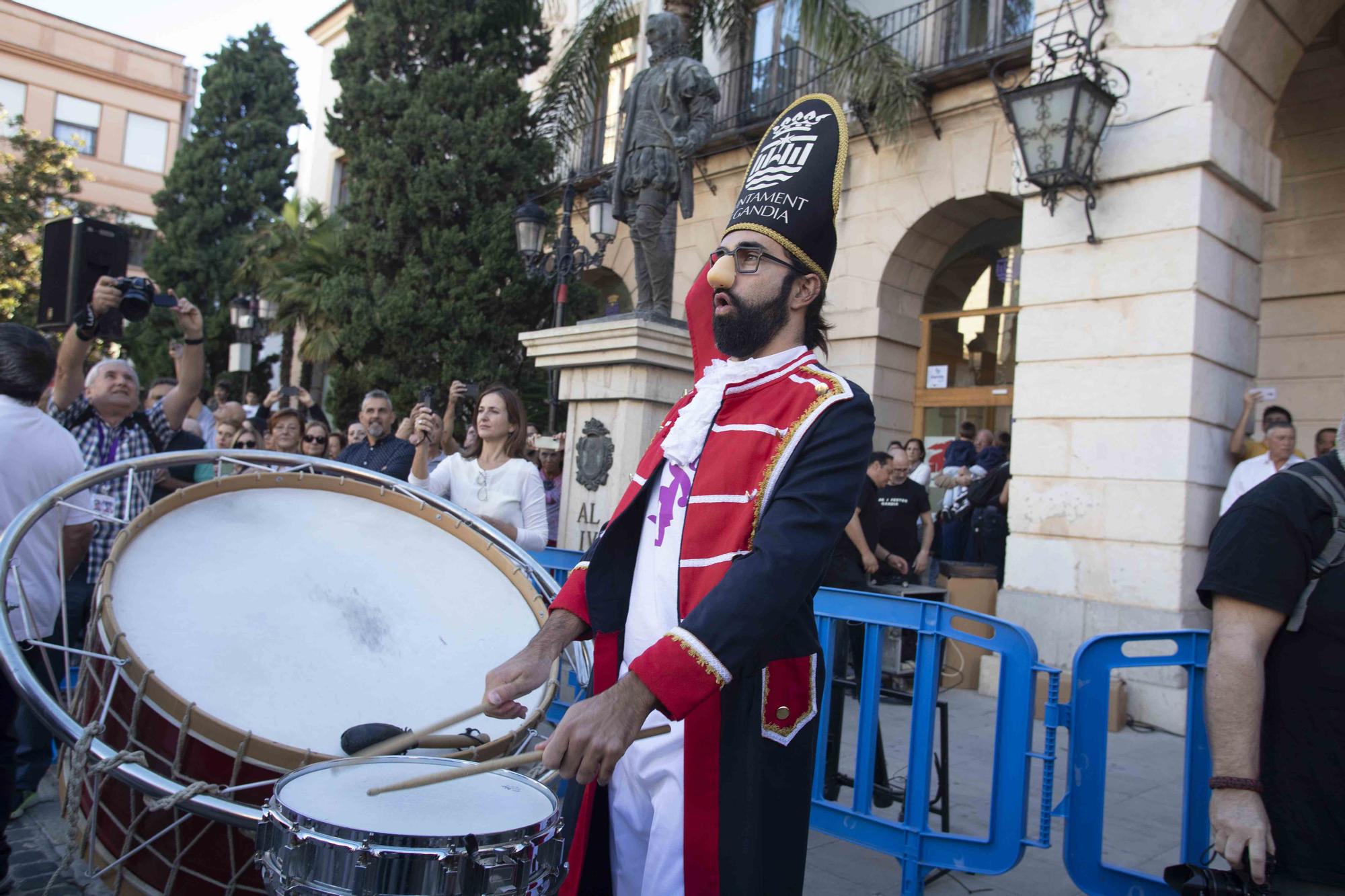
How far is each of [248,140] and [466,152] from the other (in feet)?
44.0

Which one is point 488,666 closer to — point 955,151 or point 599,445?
point 599,445

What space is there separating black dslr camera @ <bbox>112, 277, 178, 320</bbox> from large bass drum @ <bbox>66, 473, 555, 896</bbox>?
7.18 ft

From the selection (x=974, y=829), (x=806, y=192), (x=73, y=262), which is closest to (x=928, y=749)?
(x=974, y=829)

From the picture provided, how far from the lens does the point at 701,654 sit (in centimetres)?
153

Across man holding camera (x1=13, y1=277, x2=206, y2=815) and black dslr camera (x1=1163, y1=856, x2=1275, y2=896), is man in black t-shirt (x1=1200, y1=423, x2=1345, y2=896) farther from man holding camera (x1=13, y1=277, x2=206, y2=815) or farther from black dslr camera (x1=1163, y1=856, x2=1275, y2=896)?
man holding camera (x1=13, y1=277, x2=206, y2=815)

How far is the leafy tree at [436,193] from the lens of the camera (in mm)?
14977

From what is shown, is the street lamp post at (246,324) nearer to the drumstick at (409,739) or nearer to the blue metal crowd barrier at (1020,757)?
the blue metal crowd barrier at (1020,757)

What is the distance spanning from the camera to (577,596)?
2.02m

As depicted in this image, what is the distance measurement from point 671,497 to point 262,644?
0.99 meters

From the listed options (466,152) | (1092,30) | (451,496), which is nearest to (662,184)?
(451,496)

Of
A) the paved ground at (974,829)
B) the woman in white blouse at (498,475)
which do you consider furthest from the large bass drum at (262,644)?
the woman in white blouse at (498,475)

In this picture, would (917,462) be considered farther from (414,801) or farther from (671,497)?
(414,801)

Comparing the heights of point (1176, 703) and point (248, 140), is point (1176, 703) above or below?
below

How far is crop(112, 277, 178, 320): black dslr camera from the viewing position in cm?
438
